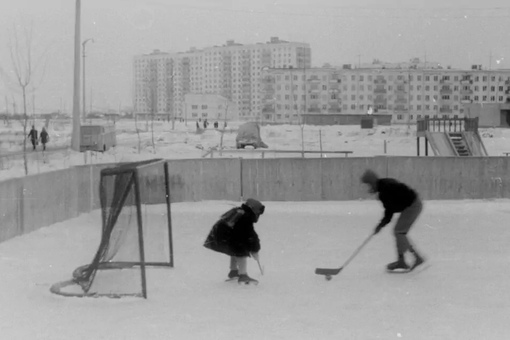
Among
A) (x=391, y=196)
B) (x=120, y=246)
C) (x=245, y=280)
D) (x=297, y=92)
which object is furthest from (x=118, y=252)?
(x=297, y=92)

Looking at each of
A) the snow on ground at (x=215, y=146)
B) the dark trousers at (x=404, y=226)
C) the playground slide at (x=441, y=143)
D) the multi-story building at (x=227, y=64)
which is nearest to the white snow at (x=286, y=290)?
the dark trousers at (x=404, y=226)

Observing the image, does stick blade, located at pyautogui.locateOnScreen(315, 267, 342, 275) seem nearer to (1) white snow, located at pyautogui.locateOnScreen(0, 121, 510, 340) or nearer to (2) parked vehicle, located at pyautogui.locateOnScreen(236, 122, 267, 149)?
(1) white snow, located at pyautogui.locateOnScreen(0, 121, 510, 340)

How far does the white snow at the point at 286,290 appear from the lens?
26.9 feet

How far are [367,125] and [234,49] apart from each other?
7616 centimetres

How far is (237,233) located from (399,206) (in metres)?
2.39

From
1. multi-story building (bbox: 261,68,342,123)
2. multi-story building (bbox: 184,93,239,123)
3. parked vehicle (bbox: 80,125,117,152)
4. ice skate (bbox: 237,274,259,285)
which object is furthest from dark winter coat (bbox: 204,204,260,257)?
multi-story building (bbox: 184,93,239,123)

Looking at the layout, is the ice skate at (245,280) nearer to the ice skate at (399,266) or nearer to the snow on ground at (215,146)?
the ice skate at (399,266)

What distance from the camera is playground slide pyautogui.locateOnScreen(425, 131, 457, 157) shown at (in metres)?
33.0

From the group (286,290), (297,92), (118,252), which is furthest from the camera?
Answer: (297,92)

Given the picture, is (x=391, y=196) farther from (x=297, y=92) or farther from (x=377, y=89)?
(x=297, y=92)

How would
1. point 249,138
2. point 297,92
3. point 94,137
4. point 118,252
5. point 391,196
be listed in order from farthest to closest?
point 297,92
point 249,138
point 94,137
point 118,252
point 391,196

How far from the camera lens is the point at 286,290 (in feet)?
33.7

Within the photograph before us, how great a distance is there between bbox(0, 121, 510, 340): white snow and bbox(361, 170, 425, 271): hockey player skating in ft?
1.13

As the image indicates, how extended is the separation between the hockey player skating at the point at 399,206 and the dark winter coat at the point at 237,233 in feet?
5.80
